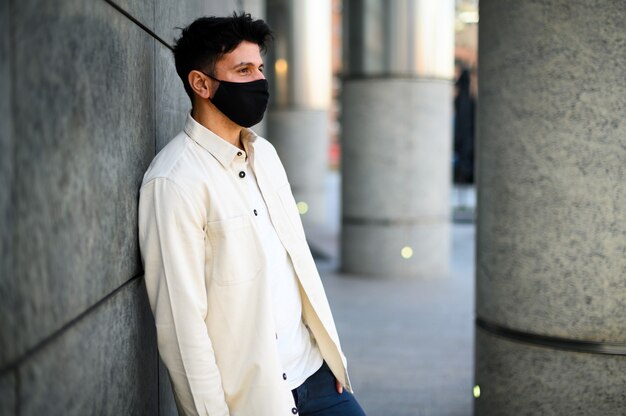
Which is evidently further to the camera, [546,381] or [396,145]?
[396,145]

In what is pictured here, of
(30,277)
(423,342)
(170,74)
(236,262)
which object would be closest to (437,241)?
(423,342)

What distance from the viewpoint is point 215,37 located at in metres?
2.55

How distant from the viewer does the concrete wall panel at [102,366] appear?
5.52ft

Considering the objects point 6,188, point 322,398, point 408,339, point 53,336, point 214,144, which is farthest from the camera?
point 408,339

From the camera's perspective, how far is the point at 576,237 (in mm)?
3338

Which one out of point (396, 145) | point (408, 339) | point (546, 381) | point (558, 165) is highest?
point (558, 165)

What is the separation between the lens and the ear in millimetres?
2604

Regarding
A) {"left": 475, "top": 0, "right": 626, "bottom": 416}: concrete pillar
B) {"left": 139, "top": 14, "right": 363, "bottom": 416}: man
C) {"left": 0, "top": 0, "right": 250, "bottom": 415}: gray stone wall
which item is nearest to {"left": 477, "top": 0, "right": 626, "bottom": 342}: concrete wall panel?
{"left": 475, "top": 0, "right": 626, "bottom": 416}: concrete pillar

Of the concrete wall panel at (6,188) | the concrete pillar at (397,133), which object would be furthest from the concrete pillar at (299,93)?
the concrete wall panel at (6,188)

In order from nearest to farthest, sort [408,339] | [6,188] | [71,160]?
[6,188] → [71,160] → [408,339]

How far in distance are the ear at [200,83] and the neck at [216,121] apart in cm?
4

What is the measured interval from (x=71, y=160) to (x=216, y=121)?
82 cm

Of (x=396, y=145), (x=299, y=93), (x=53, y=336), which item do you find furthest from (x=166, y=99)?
(x=299, y=93)

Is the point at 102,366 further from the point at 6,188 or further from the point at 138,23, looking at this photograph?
the point at 138,23
